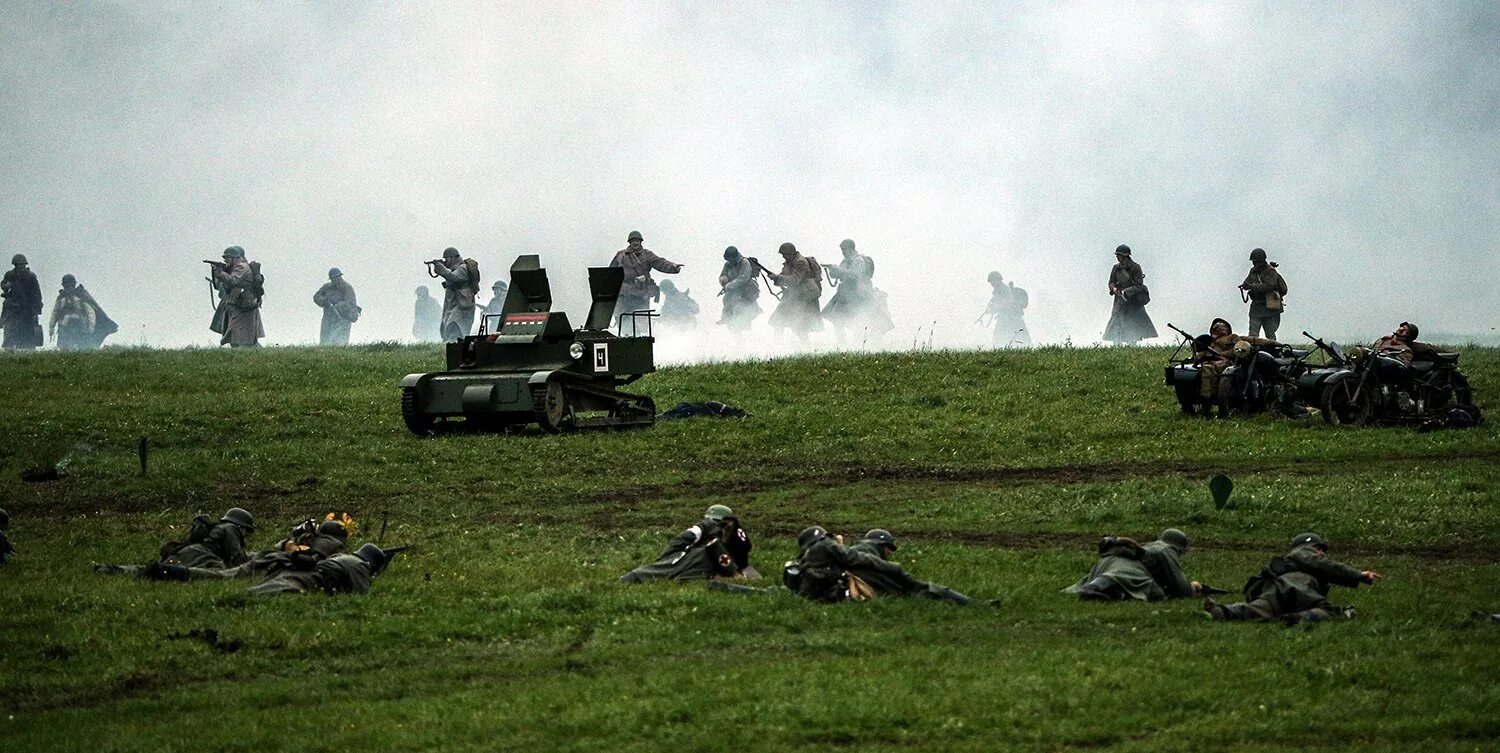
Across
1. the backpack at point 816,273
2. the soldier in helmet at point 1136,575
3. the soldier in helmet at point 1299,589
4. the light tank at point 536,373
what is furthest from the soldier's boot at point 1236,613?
the backpack at point 816,273

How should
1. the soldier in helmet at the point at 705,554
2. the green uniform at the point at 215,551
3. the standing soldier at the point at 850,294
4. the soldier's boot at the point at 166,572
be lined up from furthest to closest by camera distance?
the standing soldier at the point at 850,294, the green uniform at the point at 215,551, the soldier's boot at the point at 166,572, the soldier in helmet at the point at 705,554

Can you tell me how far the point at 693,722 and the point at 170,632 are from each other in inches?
227

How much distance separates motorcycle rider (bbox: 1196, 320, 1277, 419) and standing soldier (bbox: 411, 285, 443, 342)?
53201mm

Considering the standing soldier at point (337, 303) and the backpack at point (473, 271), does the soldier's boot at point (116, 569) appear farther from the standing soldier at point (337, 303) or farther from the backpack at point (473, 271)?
the standing soldier at point (337, 303)

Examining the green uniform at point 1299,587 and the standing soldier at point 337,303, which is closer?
the green uniform at point 1299,587

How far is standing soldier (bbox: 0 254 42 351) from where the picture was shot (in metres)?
59.7

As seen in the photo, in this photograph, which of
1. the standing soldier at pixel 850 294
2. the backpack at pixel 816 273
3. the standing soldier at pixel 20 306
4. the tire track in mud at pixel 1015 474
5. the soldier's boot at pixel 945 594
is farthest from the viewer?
the standing soldier at pixel 20 306

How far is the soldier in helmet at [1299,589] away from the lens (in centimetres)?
1666

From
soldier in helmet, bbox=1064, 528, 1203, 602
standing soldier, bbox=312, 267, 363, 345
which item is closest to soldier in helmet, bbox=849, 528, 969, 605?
soldier in helmet, bbox=1064, 528, 1203, 602

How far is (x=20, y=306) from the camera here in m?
59.9

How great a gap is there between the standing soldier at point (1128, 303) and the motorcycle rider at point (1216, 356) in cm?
1658

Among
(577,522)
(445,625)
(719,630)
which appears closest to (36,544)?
(577,522)

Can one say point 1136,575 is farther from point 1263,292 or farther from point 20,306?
point 20,306

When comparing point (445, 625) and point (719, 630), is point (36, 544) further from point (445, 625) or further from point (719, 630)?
point (719, 630)
